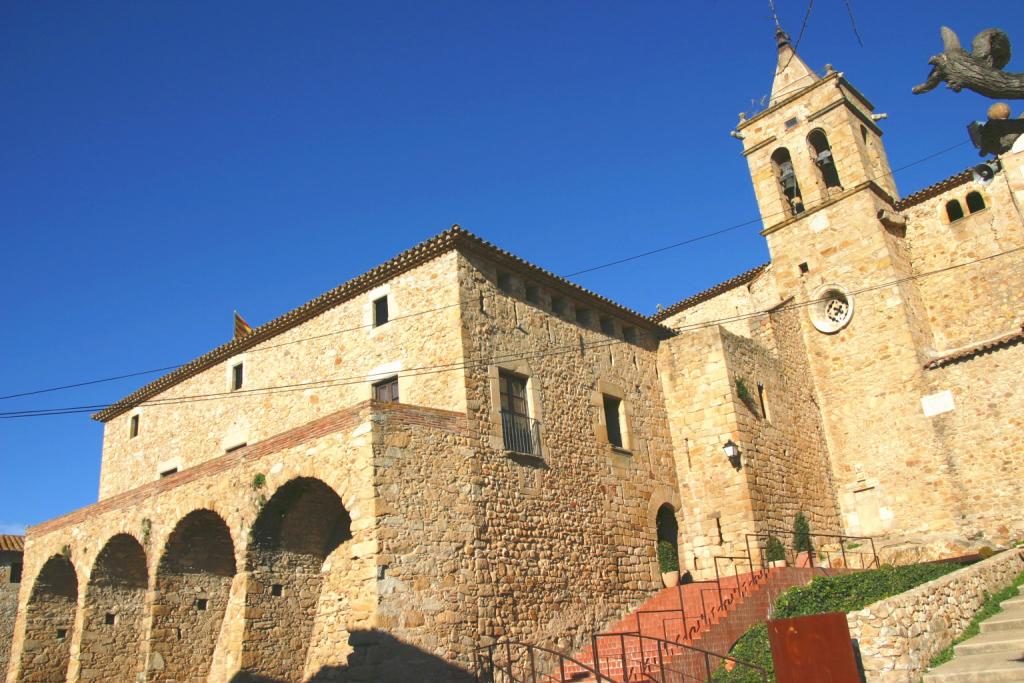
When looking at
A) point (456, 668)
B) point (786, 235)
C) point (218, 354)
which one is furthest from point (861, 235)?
point (218, 354)

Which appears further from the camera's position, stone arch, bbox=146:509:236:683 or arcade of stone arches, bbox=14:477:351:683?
stone arch, bbox=146:509:236:683

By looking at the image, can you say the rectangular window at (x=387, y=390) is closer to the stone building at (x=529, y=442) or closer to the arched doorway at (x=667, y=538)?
the stone building at (x=529, y=442)

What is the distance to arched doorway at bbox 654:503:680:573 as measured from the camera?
1867 centimetres

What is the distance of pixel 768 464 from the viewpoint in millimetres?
19406

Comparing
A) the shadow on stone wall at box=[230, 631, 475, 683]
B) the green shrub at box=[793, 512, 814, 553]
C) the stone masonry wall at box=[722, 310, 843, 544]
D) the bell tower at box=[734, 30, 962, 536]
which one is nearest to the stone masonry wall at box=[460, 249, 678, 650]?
the shadow on stone wall at box=[230, 631, 475, 683]

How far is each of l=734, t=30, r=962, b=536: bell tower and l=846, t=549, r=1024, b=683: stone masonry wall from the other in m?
7.99

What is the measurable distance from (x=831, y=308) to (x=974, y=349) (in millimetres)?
4095

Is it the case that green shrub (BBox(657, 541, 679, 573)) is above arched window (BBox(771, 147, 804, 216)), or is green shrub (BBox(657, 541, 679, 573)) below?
below

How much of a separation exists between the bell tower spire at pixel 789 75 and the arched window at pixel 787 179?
1.82 metres

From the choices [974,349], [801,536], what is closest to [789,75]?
[974,349]

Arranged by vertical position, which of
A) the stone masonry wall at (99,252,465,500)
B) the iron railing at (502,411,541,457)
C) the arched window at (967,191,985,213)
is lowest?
the iron railing at (502,411,541,457)

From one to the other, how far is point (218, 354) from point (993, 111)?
1977 cm

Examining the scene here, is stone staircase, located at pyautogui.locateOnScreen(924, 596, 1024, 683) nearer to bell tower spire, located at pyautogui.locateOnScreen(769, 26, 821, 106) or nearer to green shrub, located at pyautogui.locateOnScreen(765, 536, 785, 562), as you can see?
green shrub, located at pyautogui.locateOnScreen(765, 536, 785, 562)

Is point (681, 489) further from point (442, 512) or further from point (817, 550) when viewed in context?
point (442, 512)
